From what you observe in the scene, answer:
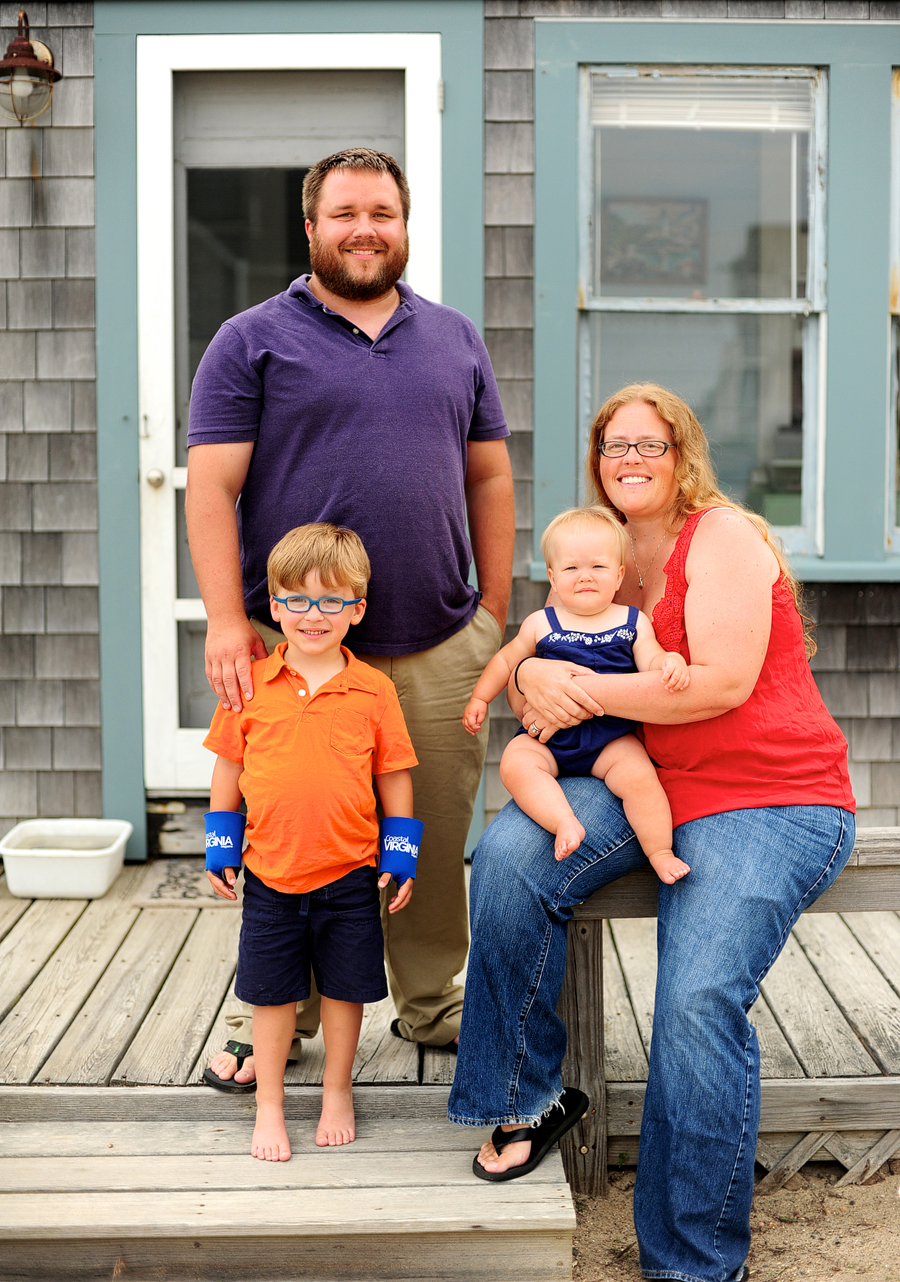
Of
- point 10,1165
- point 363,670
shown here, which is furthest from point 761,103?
point 10,1165

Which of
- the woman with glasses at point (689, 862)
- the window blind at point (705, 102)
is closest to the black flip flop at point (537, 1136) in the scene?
the woman with glasses at point (689, 862)

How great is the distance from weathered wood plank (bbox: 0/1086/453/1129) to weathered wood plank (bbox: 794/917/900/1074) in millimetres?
910

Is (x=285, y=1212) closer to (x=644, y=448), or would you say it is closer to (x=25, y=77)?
(x=644, y=448)

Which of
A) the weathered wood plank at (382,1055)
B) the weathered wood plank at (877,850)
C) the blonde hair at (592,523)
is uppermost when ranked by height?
the blonde hair at (592,523)

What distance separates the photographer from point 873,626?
354 centimetres

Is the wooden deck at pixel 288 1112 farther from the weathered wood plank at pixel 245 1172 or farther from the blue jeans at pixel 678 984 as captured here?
the blue jeans at pixel 678 984

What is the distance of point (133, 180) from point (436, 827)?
7.27 ft

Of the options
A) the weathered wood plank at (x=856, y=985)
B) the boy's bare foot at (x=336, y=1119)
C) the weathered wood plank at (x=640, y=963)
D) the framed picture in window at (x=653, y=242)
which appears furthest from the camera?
the framed picture in window at (x=653, y=242)

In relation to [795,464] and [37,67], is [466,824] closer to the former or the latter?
[795,464]

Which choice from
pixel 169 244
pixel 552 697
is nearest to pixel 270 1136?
pixel 552 697

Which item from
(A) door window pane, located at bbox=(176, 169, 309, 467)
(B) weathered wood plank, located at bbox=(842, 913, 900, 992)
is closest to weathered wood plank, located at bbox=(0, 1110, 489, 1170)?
(B) weathered wood plank, located at bbox=(842, 913, 900, 992)

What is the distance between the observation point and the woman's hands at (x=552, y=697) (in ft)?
6.28

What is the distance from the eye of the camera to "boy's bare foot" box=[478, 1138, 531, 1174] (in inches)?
74.6

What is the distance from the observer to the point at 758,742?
190cm
